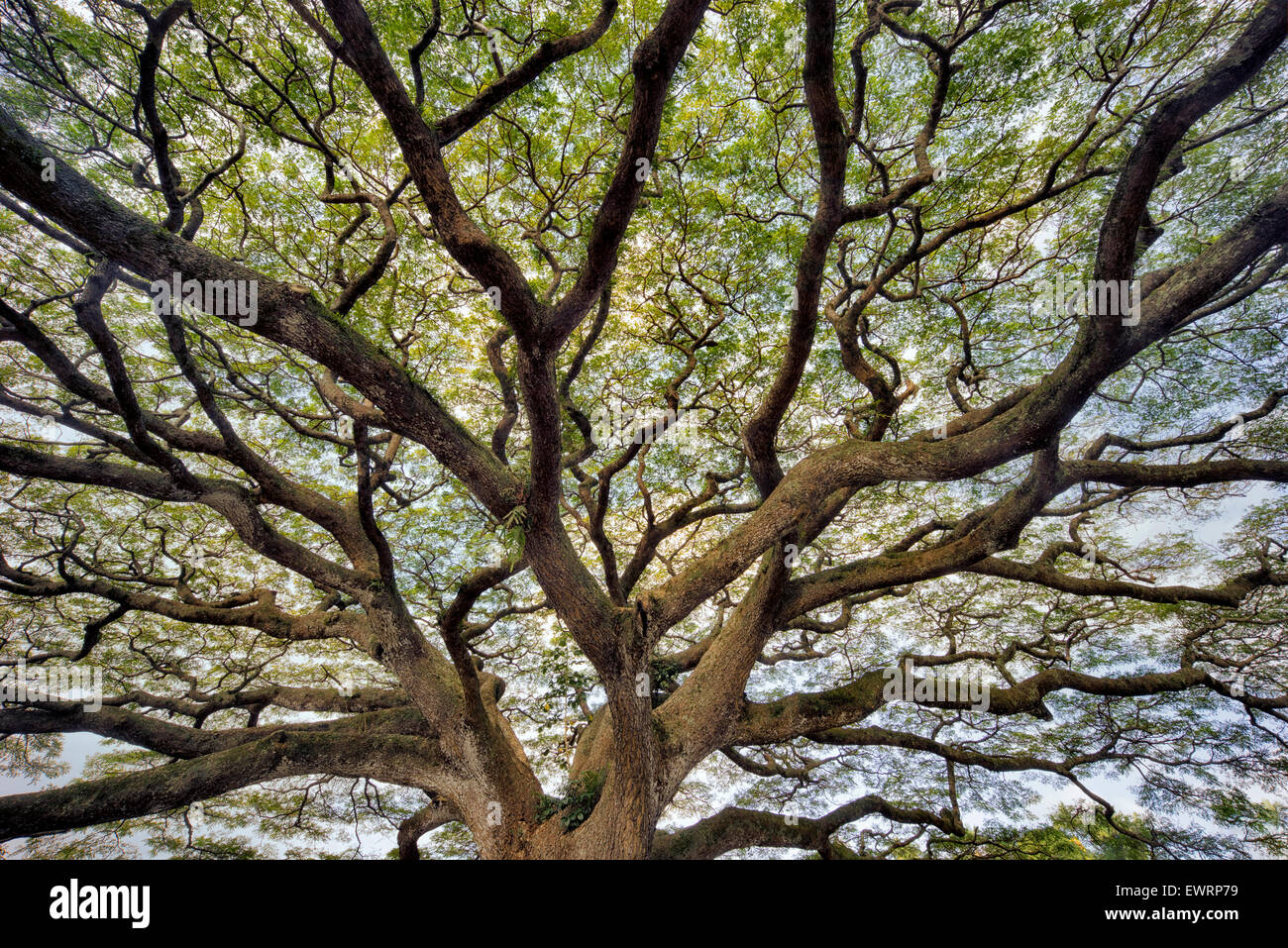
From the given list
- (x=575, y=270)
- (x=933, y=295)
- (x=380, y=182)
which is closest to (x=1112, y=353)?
(x=933, y=295)

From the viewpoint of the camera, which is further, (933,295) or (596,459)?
(596,459)

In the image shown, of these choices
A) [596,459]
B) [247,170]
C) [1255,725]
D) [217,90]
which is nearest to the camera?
[217,90]

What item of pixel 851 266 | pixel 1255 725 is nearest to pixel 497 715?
pixel 851 266

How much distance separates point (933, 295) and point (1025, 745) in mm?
6722

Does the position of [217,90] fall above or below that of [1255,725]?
above

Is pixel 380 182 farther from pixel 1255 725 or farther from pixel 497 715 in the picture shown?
pixel 1255 725

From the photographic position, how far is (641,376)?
5664 millimetres

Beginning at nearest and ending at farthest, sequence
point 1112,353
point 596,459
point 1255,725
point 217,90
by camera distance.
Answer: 1. point 1112,353
2. point 217,90
3. point 1255,725
4. point 596,459

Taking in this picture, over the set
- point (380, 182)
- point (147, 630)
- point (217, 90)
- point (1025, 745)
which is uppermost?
point (217, 90)

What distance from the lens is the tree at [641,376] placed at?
2.84 m

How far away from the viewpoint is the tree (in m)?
2.84

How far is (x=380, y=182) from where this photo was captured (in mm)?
4570
